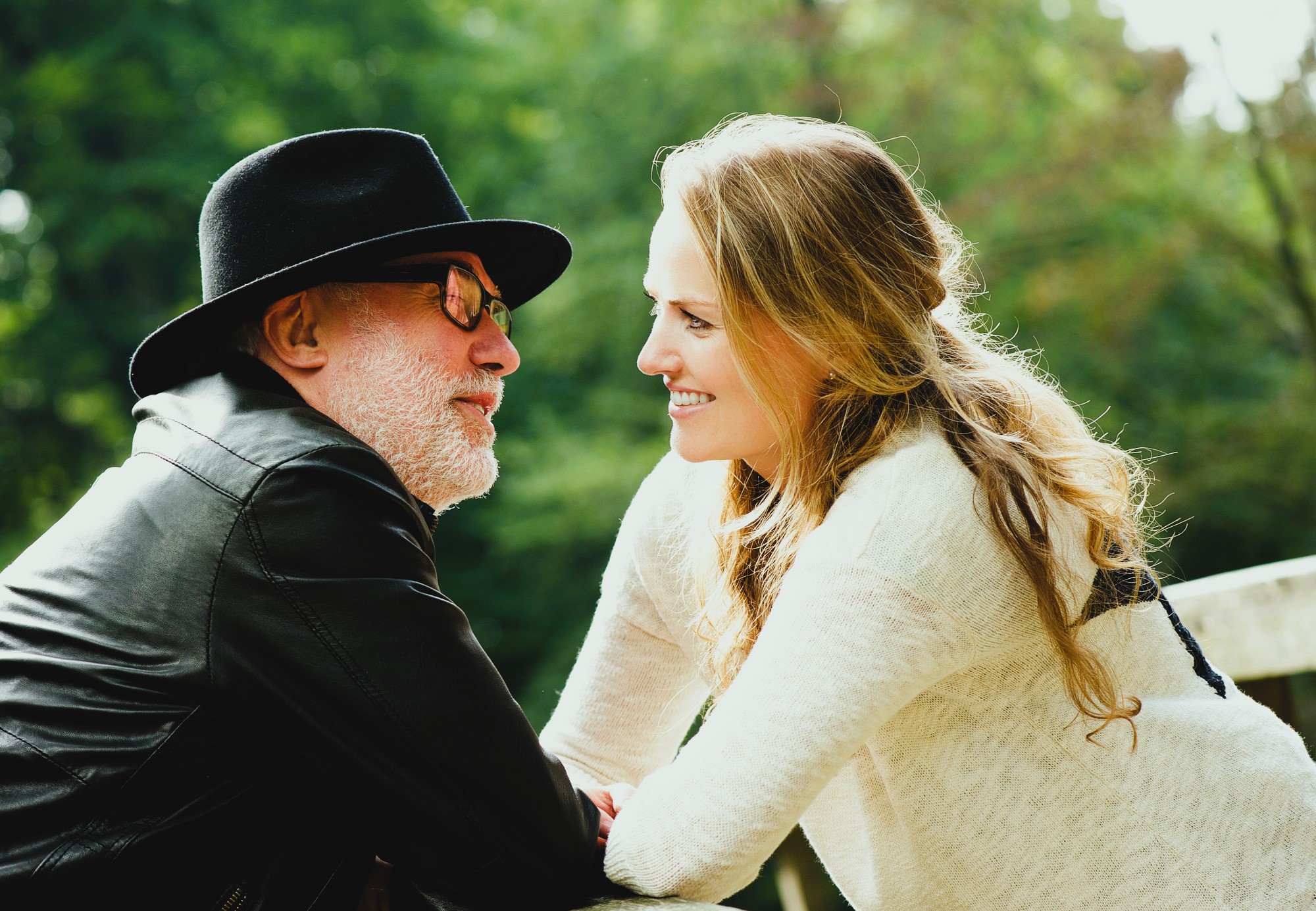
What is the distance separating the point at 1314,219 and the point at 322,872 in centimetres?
1153

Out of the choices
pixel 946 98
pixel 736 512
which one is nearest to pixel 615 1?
pixel 946 98

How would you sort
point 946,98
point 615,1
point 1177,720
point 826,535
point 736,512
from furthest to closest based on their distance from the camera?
point 615,1, point 946,98, point 736,512, point 1177,720, point 826,535

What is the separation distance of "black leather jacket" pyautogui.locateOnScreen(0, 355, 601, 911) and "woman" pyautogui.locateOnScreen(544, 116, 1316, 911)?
0.25 m

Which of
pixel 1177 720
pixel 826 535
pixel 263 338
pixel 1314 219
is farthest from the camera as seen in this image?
pixel 1314 219

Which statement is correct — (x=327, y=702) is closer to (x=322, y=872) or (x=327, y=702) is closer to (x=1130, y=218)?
(x=322, y=872)

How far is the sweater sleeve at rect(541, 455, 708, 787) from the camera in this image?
2.47 meters

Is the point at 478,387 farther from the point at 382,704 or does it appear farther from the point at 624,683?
the point at 382,704

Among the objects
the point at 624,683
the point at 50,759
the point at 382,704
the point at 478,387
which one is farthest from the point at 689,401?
the point at 50,759

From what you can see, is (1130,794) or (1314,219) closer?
(1130,794)

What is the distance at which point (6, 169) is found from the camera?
44.5ft

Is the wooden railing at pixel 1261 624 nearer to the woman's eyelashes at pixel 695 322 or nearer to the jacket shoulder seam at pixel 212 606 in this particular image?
the woman's eyelashes at pixel 695 322

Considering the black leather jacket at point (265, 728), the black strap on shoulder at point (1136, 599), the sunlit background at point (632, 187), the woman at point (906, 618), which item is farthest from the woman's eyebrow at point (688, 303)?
the sunlit background at point (632, 187)

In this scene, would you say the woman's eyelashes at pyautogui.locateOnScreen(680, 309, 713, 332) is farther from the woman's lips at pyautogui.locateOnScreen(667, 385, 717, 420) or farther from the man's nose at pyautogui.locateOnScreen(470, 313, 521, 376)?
the man's nose at pyautogui.locateOnScreen(470, 313, 521, 376)

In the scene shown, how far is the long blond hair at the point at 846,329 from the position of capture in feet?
6.46
